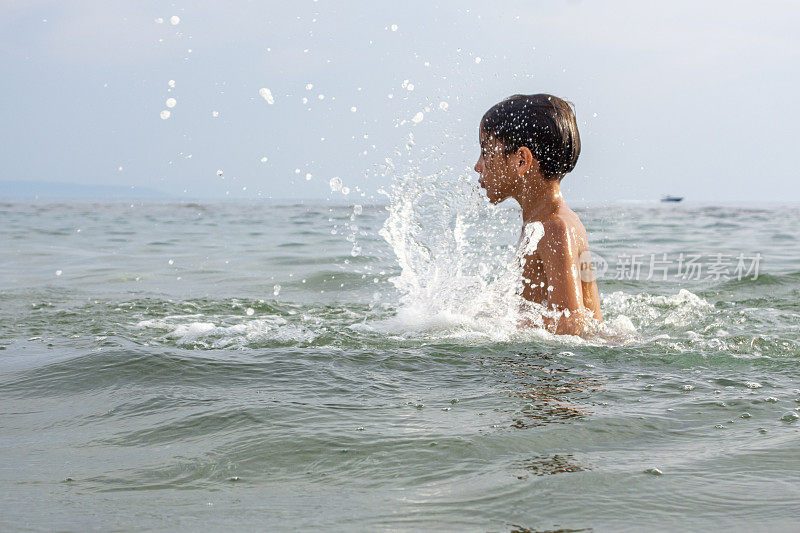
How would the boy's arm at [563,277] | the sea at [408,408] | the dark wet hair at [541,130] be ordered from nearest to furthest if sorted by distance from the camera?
1. the sea at [408,408]
2. the boy's arm at [563,277]
3. the dark wet hair at [541,130]

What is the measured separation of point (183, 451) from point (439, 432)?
761mm

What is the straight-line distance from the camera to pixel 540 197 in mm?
3979

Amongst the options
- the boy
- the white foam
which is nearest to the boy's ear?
the boy

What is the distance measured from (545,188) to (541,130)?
31cm

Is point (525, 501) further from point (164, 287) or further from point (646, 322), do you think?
point (164, 287)

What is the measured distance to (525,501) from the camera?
1731 millimetres

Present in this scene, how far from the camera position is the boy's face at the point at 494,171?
396 centimetres

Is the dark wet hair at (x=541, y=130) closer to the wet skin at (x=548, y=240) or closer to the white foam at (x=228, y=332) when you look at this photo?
the wet skin at (x=548, y=240)

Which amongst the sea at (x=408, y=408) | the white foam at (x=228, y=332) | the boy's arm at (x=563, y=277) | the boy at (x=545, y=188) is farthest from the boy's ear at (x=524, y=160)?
the white foam at (x=228, y=332)

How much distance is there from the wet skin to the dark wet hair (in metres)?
0.04

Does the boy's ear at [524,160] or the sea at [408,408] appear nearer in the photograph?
the sea at [408,408]

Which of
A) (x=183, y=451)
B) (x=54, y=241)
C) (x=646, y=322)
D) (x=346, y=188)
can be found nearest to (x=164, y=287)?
(x=346, y=188)

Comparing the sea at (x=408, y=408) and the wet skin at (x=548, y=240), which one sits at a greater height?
the wet skin at (x=548, y=240)

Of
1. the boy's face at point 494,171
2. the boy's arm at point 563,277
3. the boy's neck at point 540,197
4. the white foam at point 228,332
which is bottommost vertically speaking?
the white foam at point 228,332
